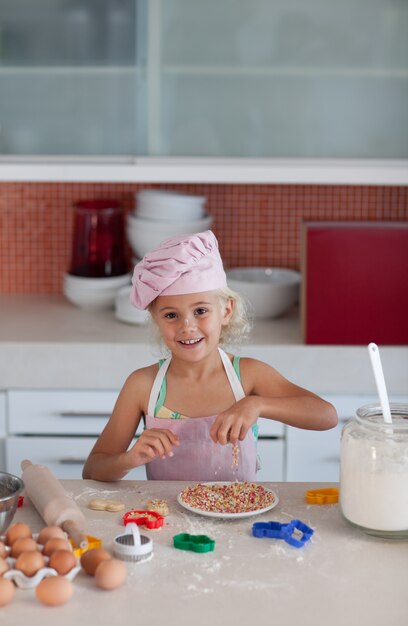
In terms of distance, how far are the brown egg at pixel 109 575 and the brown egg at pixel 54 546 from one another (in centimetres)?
7

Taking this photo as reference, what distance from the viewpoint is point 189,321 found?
6.41 ft

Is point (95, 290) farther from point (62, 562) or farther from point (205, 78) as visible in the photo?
point (62, 562)

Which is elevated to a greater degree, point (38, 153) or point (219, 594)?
point (38, 153)

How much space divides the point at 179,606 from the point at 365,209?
234cm

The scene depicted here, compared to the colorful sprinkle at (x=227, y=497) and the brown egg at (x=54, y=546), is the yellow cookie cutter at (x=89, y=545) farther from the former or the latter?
the colorful sprinkle at (x=227, y=497)

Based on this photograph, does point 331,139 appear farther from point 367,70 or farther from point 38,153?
point 38,153

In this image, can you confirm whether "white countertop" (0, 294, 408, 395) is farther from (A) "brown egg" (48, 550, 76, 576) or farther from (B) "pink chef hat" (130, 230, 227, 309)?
(A) "brown egg" (48, 550, 76, 576)

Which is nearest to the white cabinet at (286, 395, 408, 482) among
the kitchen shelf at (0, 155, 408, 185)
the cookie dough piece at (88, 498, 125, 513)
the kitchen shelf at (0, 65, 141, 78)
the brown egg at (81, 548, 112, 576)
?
the kitchen shelf at (0, 155, 408, 185)

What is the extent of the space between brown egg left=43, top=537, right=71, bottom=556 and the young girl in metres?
0.33

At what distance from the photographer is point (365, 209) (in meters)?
3.49

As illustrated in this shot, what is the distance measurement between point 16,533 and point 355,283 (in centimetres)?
163

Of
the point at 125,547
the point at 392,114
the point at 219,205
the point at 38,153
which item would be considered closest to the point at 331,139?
the point at 392,114

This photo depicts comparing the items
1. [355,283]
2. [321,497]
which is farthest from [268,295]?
[321,497]

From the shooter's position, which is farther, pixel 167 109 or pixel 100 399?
pixel 167 109
